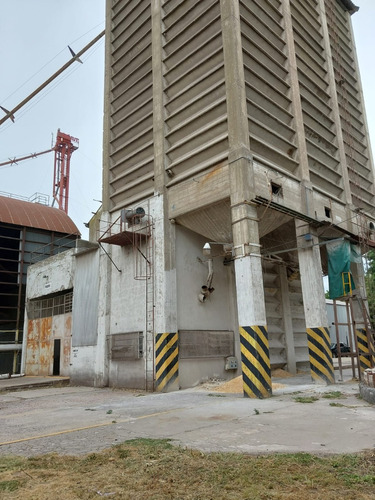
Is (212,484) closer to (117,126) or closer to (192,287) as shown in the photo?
(192,287)

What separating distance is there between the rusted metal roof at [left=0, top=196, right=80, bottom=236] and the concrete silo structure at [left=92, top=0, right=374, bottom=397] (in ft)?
42.6

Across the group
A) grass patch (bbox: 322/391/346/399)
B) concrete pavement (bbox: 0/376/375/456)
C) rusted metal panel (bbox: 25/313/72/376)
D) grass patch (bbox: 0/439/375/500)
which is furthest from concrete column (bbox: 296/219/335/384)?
rusted metal panel (bbox: 25/313/72/376)

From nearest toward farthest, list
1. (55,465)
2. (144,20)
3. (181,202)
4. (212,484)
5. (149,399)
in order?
(212,484) < (55,465) < (149,399) < (181,202) < (144,20)

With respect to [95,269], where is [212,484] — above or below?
below

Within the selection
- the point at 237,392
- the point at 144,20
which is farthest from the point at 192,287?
the point at 144,20

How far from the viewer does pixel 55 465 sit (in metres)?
4.59

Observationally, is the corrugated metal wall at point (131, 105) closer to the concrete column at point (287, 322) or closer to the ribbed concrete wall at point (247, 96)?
the ribbed concrete wall at point (247, 96)

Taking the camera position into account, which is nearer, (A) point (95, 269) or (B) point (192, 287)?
(B) point (192, 287)

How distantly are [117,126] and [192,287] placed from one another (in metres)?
8.54

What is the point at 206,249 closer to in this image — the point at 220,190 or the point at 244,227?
the point at 244,227

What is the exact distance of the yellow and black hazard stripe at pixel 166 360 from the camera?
1273cm

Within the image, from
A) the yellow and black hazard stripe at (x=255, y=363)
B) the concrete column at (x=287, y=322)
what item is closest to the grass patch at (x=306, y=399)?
the yellow and black hazard stripe at (x=255, y=363)

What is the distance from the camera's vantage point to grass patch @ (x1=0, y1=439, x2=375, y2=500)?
138 inches

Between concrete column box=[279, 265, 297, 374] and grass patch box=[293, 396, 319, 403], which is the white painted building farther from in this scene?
grass patch box=[293, 396, 319, 403]
